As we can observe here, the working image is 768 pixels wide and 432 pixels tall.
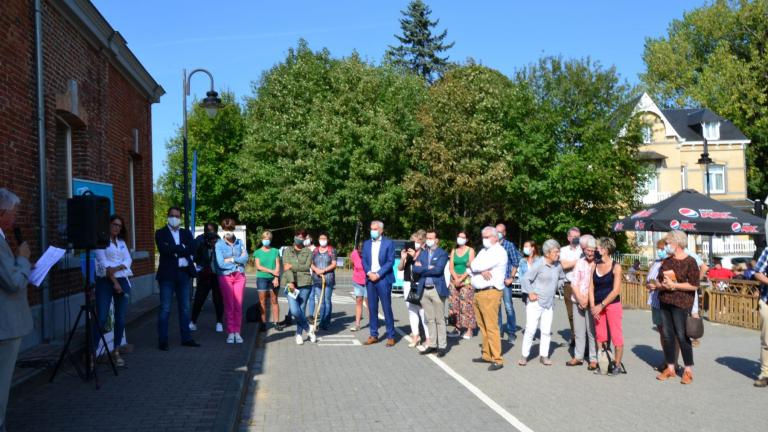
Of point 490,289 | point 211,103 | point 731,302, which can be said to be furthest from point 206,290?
point 731,302

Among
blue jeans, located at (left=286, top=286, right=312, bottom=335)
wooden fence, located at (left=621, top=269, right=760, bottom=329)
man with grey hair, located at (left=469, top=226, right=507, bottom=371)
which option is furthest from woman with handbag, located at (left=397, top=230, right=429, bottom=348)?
wooden fence, located at (left=621, top=269, right=760, bottom=329)

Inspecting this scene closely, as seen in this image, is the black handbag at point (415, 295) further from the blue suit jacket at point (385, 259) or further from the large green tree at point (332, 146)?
the large green tree at point (332, 146)

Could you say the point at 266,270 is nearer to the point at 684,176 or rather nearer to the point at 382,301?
the point at 382,301

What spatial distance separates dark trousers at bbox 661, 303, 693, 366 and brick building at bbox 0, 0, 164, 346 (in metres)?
8.27

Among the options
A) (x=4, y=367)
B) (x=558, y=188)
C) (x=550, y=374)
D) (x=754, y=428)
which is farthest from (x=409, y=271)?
(x=558, y=188)

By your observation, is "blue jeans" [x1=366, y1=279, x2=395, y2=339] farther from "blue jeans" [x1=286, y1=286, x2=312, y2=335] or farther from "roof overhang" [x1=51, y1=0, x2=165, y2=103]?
"roof overhang" [x1=51, y1=0, x2=165, y2=103]

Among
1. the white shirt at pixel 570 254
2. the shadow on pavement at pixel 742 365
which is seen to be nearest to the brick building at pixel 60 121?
the white shirt at pixel 570 254

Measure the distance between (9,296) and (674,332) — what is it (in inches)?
294

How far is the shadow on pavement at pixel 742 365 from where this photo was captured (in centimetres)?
967

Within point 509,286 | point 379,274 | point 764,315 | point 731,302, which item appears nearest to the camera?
point 764,315

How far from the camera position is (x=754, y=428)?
6621mm

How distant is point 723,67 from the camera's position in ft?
158

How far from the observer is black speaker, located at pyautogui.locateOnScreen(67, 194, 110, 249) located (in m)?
7.93

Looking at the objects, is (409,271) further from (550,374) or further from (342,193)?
(342,193)
